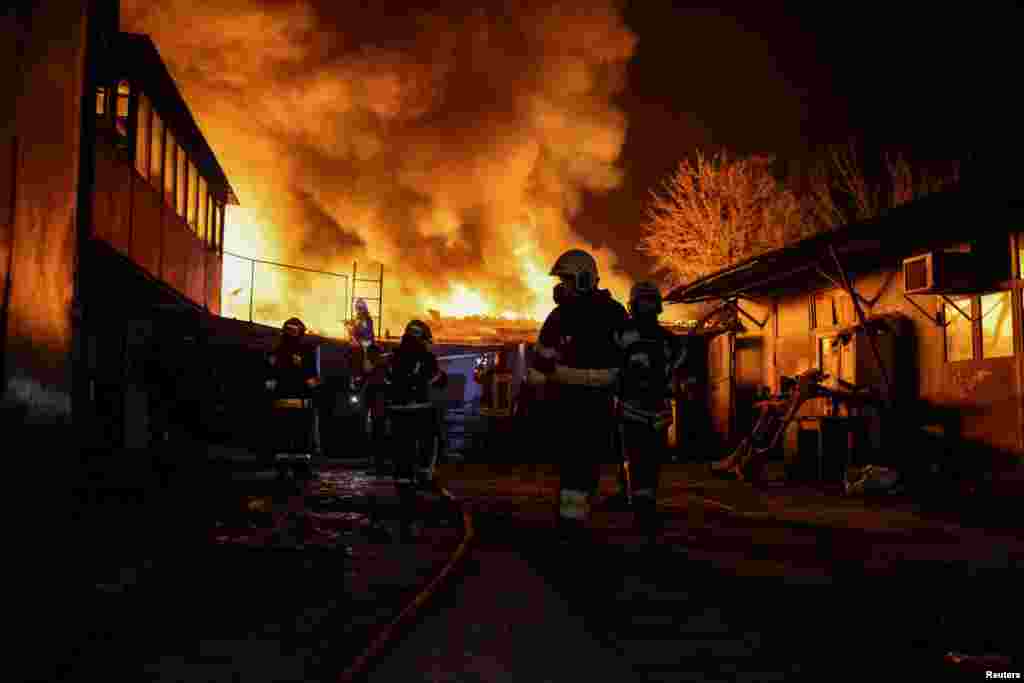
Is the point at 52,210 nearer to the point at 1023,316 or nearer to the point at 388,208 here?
the point at 1023,316

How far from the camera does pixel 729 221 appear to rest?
3400 centimetres

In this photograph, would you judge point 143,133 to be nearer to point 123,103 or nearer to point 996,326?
point 123,103

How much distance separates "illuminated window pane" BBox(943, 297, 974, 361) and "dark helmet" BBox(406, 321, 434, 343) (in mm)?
7710

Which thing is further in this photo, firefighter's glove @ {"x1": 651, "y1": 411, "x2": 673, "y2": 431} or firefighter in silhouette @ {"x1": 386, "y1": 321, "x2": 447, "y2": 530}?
firefighter in silhouette @ {"x1": 386, "y1": 321, "x2": 447, "y2": 530}

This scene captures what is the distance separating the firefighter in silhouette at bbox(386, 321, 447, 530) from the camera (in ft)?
31.3

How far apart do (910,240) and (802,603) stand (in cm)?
921

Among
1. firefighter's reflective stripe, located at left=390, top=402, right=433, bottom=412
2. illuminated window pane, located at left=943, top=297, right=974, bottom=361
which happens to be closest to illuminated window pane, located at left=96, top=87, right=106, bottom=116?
firefighter's reflective stripe, located at left=390, top=402, right=433, bottom=412

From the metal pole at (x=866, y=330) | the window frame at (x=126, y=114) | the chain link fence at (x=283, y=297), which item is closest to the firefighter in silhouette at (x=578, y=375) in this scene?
the metal pole at (x=866, y=330)

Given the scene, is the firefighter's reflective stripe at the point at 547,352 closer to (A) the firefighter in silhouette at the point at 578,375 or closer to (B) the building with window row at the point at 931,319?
(A) the firefighter in silhouette at the point at 578,375

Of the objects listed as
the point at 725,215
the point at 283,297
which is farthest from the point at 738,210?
the point at 283,297

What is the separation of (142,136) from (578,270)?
12629mm

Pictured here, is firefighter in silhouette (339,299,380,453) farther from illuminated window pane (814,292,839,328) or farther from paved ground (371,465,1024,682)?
paved ground (371,465,1024,682)

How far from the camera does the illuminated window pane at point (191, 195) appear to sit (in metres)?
19.3

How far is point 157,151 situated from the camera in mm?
16547
